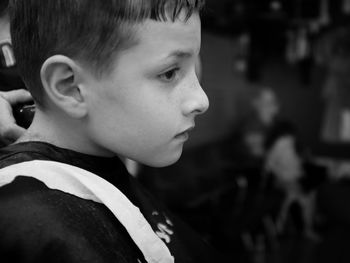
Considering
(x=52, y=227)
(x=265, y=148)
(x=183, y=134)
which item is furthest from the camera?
(x=265, y=148)

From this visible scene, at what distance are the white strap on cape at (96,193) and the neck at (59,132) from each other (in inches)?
2.1

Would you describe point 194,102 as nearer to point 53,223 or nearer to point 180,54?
point 180,54

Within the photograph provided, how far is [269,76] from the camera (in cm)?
446

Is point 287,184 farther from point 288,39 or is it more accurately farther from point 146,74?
point 146,74

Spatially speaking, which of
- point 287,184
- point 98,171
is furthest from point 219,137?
point 98,171

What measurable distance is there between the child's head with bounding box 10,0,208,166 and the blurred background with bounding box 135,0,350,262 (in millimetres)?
1993

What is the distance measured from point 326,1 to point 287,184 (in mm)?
1323

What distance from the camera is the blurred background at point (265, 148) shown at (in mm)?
3070

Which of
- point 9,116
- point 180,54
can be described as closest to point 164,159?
point 180,54

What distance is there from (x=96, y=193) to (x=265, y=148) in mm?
3029

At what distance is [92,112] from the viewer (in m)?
0.61

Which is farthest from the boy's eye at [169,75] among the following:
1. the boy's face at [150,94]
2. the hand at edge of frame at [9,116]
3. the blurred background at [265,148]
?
the blurred background at [265,148]

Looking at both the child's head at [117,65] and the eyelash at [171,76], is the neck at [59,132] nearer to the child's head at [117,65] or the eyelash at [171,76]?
the child's head at [117,65]

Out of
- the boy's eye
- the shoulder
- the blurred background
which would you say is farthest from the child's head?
the blurred background
